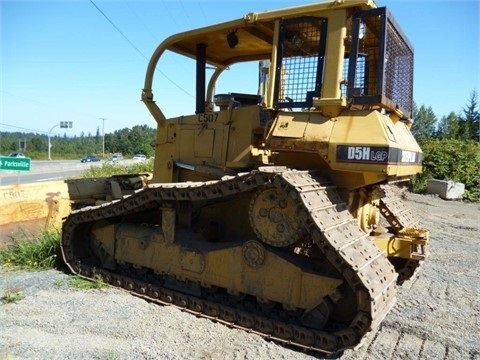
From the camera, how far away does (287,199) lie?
4082 millimetres

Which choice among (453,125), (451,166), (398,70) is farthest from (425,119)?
(398,70)

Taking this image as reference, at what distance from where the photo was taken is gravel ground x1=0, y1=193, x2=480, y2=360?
3.70m

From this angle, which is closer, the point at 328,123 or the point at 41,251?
the point at 328,123

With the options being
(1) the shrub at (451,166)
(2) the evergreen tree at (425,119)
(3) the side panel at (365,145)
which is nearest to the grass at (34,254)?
(3) the side panel at (365,145)

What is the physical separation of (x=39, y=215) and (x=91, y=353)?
177 inches

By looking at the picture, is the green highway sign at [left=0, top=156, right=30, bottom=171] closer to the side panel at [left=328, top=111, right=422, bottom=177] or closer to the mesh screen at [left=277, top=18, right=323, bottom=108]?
the mesh screen at [left=277, top=18, right=323, bottom=108]

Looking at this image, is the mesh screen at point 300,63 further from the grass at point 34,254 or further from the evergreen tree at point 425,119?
the evergreen tree at point 425,119

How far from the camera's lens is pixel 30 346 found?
363 cm

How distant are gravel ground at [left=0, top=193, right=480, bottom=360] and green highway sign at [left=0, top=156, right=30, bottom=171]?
184cm

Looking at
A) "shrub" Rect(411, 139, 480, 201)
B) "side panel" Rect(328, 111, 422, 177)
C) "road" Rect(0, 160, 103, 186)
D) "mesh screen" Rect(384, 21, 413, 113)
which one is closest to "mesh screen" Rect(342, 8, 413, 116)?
"mesh screen" Rect(384, 21, 413, 113)

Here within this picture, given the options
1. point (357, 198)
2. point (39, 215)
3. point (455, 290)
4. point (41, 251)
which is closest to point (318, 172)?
point (357, 198)

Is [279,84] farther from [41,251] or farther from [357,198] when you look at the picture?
[41,251]

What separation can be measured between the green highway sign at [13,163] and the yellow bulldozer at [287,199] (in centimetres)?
193

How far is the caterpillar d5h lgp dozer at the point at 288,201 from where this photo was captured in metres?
3.92
